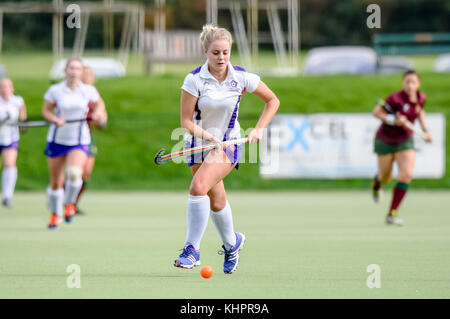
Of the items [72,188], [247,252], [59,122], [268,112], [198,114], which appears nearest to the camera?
[198,114]

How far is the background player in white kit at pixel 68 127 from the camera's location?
10.5 meters

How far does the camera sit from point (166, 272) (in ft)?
24.0

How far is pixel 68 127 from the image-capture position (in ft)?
34.7

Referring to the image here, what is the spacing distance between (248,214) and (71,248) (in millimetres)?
4483

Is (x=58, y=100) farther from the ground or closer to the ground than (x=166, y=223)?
farther from the ground

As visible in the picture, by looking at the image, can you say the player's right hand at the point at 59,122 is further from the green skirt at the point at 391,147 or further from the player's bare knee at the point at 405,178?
the player's bare knee at the point at 405,178

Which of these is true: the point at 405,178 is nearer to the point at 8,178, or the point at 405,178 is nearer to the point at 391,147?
the point at 391,147

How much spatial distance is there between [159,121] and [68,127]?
28.2 feet

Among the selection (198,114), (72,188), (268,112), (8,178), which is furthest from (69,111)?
(268,112)

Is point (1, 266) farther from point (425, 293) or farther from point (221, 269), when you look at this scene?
point (425, 293)

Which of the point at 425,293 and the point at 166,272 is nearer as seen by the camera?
the point at 425,293

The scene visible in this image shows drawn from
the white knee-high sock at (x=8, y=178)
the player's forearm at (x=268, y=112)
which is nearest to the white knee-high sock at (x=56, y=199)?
the white knee-high sock at (x=8, y=178)
